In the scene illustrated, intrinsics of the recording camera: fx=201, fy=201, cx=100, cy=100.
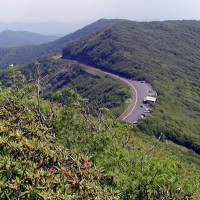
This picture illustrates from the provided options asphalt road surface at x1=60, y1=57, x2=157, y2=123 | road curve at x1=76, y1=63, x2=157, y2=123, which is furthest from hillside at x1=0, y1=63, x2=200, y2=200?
road curve at x1=76, y1=63, x2=157, y2=123

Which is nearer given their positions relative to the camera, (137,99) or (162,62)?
(137,99)

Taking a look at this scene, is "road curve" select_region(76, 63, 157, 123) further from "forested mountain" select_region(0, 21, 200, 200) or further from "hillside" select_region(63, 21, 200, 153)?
"forested mountain" select_region(0, 21, 200, 200)

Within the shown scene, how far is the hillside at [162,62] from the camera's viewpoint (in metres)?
50.8

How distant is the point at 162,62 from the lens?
10325cm

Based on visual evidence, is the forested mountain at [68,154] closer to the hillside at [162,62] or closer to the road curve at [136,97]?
the road curve at [136,97]

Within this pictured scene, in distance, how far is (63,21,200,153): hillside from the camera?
50844 mm

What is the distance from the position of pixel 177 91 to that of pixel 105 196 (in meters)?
77.7

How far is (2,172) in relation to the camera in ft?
17.7

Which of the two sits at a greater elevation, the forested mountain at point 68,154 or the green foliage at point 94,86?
the forested mountain at point 68,154

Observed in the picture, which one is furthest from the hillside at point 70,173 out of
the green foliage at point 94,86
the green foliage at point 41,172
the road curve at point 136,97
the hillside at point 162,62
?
the road curve at point 136,97

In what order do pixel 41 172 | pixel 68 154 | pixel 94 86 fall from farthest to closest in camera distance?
pixel 94 86 → pixel 68 154 → pixel 41 172

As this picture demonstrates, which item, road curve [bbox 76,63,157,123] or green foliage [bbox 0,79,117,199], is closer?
green foliage [bbox 0,79,117,199]

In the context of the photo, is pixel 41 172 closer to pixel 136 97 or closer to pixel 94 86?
pixel 136 97

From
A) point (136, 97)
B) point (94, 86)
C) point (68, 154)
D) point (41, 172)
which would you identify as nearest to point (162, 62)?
point (94, 86)
